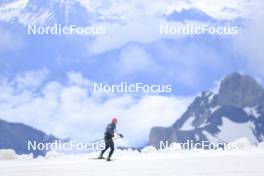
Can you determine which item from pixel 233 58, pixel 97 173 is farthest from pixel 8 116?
pixel 233 58

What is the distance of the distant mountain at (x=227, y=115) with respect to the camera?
1316cm

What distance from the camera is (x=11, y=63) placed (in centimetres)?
1281

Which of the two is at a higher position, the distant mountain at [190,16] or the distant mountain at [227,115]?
the distant mountain at [190,16]

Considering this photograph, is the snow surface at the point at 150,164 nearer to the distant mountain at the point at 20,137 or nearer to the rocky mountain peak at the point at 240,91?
the distant mountain at the point at 20,137

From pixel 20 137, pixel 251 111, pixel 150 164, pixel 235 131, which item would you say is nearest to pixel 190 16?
pixel 251 111

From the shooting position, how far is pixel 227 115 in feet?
44.1

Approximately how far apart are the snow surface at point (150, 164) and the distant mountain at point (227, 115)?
329mm

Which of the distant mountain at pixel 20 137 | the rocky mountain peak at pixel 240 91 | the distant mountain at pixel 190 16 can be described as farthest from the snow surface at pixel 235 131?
the distant mountain at pixel 20 137

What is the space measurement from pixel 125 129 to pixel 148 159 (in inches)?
41.7

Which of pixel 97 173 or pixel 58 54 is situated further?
pixel 58 54

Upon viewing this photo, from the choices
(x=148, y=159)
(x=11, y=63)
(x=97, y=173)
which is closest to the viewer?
(x=97, y=173)

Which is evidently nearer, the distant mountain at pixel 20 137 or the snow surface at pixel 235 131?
the distant mountain at pixel 20 137

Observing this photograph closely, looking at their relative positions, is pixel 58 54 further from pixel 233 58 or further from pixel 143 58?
pixel 233 58

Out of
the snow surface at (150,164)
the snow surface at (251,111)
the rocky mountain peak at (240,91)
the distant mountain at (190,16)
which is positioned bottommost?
the snow surface at (150,164)
